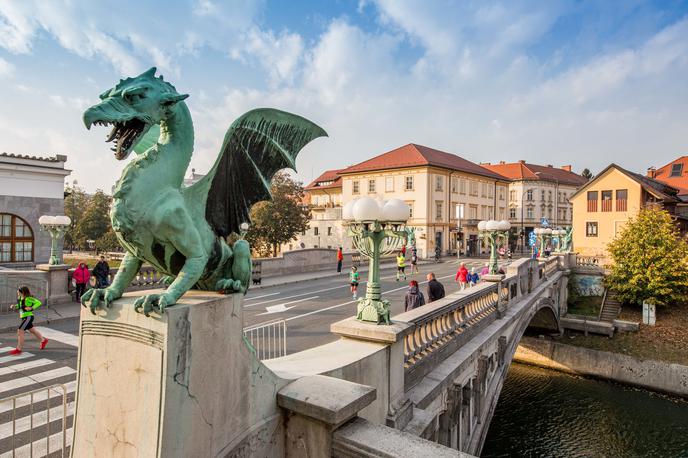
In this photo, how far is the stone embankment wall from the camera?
1875 centimetres

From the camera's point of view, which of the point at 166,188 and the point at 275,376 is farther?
the point at 275,376

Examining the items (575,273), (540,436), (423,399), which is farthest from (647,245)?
(423,399)

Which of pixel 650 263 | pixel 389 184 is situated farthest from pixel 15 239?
Answer: pixel 389 184

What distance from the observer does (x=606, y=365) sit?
20.4 metres

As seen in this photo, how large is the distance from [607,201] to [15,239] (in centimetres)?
4455

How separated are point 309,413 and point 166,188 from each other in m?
1.84

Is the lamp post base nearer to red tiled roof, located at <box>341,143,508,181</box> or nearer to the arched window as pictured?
the arched window

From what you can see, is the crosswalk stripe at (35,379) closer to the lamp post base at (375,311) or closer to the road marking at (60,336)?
the road marking at (60,336)

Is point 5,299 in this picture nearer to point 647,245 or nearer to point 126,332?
point 126,332

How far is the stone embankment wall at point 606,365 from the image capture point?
738 inches

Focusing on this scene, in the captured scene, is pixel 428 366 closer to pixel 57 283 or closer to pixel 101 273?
pixel 101 273

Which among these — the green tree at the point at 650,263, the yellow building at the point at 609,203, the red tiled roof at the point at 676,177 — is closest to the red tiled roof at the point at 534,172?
the red tiled roof at the point at 676,177

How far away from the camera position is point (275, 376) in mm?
3047

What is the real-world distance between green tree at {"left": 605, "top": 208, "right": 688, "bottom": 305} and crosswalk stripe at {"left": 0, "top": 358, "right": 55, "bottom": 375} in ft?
93.8
